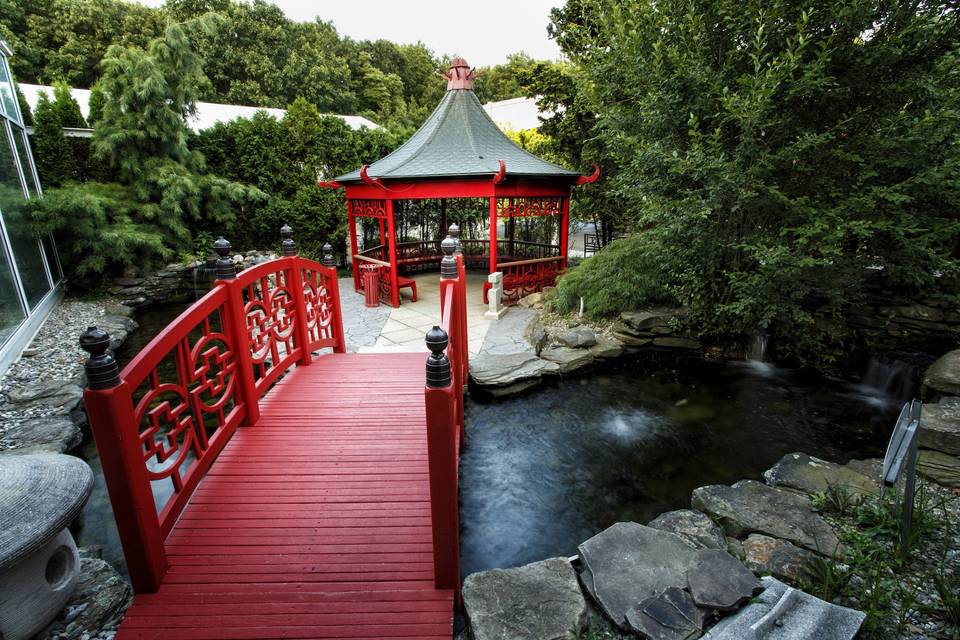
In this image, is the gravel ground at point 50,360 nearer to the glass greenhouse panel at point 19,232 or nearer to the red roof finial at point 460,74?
the glass greenhouse panel at point 19,232

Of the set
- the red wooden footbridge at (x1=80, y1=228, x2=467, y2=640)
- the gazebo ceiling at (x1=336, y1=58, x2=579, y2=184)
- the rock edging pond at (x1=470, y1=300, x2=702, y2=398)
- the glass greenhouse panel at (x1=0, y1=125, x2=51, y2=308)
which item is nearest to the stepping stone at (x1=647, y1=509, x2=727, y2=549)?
the red wooden footbridge at (x1=80, y1=228, x2=467, y2=640)

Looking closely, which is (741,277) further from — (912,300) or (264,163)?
(264,163)

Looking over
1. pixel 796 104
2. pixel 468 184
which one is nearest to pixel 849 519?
pixel 796 104

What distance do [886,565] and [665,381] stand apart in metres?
3.27

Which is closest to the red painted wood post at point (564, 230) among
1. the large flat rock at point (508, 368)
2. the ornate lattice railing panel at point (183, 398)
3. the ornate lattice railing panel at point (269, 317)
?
the large flat rock at point (508, 368)

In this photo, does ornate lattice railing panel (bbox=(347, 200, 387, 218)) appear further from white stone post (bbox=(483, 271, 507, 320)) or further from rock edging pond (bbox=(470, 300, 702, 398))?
rock edging pond (bbox=(470, 300, 702, 398))

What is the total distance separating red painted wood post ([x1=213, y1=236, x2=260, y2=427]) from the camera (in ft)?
10.0

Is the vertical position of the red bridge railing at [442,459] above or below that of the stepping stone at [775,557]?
above

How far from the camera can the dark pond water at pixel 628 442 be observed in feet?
11.4

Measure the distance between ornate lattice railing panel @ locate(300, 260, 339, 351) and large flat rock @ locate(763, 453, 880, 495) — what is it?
163 inches

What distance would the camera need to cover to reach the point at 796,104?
191 inches

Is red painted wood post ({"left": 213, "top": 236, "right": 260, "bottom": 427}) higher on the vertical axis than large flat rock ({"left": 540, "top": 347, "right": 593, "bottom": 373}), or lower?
higher

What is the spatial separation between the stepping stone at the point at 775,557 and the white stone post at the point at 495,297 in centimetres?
513

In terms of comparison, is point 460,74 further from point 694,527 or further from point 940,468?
point 940,468
